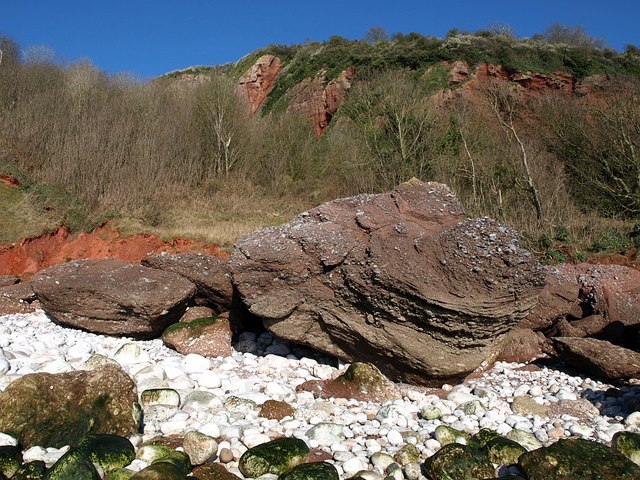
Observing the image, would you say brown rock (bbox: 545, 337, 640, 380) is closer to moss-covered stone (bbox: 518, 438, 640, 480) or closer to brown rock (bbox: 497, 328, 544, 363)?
brown rock (bbox: 497, 328, 544, 363)

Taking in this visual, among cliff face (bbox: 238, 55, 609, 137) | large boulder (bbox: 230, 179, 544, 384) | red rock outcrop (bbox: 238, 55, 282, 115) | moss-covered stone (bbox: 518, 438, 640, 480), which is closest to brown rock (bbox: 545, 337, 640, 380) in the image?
large boulder (bbox: 230, 179, 544, 384)

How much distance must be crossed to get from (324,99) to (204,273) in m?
29.3

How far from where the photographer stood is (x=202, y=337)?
26.3ft

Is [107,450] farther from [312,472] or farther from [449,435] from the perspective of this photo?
[449,435]

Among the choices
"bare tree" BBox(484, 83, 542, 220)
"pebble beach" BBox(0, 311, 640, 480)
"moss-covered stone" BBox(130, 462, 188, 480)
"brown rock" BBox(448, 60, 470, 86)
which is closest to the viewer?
"moss-covered stone" BBox(130, 462, 188, 480)

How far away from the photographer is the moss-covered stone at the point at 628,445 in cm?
498

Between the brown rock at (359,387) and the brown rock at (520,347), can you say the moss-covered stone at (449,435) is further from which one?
the brown rock at (520,347)

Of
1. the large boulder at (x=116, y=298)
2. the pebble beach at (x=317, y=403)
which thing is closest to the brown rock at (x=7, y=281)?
the large boulder at (x=116, y=298)

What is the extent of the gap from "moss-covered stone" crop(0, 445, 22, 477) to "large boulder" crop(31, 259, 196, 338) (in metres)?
3.79

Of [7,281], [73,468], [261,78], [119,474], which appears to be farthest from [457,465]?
[261,78]

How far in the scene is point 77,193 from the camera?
16312 millimetres

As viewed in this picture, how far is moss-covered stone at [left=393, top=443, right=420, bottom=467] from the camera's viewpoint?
4828 mm

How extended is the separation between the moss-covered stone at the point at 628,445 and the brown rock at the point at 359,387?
2.26 meters

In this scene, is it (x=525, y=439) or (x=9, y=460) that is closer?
(x=9, y=460)
